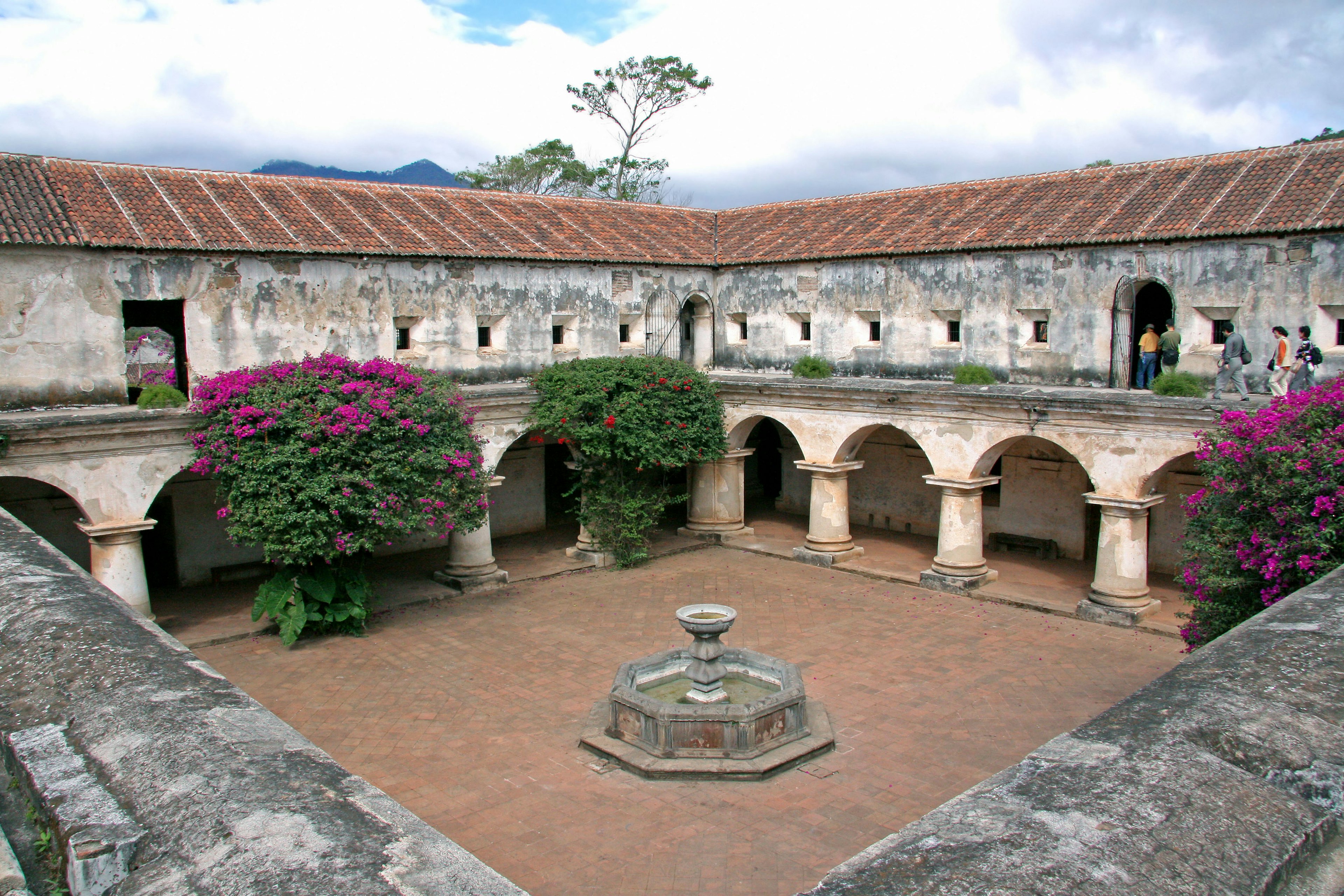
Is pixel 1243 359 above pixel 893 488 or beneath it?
above

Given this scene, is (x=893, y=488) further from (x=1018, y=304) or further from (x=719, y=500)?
(x=1018, y=304)

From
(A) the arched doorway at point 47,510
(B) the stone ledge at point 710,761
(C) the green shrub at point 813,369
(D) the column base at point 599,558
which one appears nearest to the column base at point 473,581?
(D) the column base at point 599,558

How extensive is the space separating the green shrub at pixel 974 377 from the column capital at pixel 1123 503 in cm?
319

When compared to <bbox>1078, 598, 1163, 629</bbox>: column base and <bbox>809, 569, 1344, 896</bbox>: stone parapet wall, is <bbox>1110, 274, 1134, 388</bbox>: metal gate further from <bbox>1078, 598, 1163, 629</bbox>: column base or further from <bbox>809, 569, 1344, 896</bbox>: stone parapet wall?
<bbox>809, 569, 1344, 896</bbox>: stone parapet wall

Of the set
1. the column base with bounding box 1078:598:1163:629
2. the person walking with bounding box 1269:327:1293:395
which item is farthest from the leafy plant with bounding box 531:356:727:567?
the person walking with bounding box 1269:327:1293:395

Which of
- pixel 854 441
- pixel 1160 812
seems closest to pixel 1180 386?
pixel 854 441

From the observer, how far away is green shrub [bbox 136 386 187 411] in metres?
14.1

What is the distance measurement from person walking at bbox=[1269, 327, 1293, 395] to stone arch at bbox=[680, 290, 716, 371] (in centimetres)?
1108

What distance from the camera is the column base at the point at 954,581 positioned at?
54.2ft

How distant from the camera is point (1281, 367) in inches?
539

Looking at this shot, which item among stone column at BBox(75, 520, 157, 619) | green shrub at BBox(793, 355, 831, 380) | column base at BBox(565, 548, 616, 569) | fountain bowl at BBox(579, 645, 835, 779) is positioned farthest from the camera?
green shrub at BBox(793, 355, 831, 380)

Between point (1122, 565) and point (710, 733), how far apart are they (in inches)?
322

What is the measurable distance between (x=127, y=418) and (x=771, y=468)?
15.5 meters

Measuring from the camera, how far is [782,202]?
75.0ft
